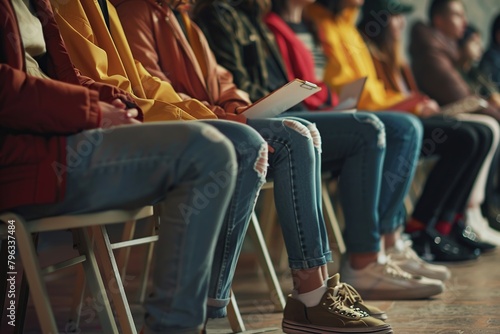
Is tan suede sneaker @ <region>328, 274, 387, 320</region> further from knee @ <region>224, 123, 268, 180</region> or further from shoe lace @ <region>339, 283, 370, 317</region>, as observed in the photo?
knee @ <region>224, 123, 268, 180</region>

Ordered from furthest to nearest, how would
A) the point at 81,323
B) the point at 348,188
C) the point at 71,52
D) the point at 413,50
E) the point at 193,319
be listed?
the point at 413,50, the point at 348,188, the point at 81,323, the point at 71,52, the point at 193,319

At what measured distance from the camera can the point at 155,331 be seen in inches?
53.8

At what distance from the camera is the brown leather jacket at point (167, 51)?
2129 millimetres

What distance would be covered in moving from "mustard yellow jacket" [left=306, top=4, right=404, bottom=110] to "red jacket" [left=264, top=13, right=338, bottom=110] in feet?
1.03

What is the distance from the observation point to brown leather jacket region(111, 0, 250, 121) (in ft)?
6.98

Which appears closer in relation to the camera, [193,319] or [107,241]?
[193,319]

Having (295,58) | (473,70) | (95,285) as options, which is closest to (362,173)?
(295,58)

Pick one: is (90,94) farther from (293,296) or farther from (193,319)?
(293,296)

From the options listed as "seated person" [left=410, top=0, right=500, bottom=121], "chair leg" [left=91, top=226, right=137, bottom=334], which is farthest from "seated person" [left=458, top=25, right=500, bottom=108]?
"chair leg" [left=91, top=226, right=137, bottom=334]

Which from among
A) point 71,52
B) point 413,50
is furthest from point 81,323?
point 413,50

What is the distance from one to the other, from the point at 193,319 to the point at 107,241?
0.53 m

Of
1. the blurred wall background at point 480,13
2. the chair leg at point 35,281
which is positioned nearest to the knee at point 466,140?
the chair leg at point 35,281

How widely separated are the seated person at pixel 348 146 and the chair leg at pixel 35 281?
1123 mm

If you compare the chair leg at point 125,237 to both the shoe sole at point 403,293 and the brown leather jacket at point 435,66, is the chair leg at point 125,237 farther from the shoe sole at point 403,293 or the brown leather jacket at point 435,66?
the brown leather jacket at point 435,66
